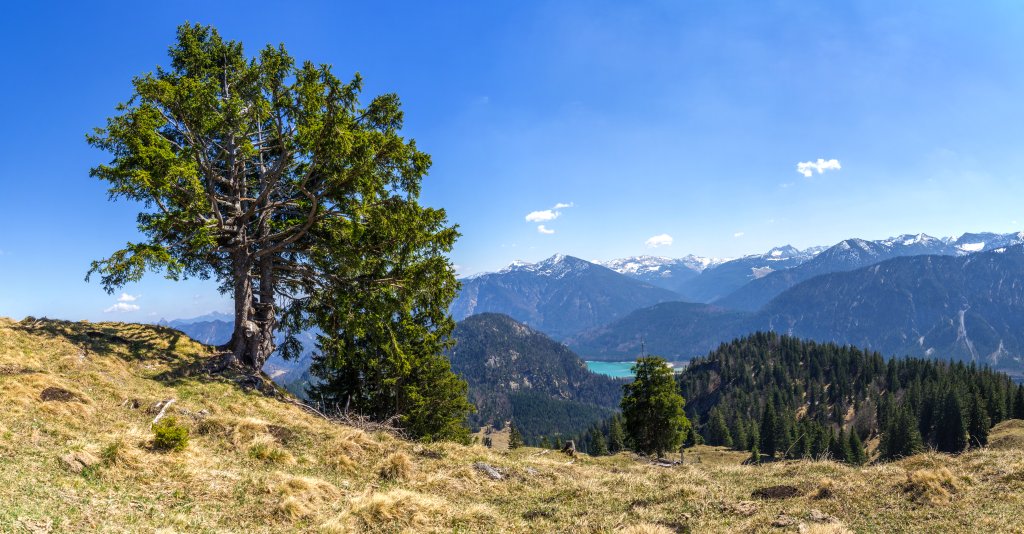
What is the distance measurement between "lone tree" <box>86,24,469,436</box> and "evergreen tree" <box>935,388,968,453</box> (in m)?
126

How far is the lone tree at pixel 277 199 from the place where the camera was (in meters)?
18.5

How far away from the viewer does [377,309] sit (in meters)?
22.7

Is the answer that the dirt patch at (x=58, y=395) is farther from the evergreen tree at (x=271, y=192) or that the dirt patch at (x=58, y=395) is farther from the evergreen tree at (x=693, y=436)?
the evergreen tree at (x=693, y=436)

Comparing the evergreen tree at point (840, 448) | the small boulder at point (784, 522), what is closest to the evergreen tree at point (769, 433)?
the evergreen tree at point (840, 448)

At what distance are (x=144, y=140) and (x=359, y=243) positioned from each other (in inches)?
369

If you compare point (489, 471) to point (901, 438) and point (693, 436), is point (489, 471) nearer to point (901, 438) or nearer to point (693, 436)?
point (693, 436)

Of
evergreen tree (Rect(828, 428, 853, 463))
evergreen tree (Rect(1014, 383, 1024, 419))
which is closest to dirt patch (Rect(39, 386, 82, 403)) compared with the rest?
evergreen tree (Rect(828, 428, 853, 463))

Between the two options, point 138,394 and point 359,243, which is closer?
point 138,394

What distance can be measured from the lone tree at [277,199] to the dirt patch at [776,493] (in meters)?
16.2

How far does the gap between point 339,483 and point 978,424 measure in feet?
435

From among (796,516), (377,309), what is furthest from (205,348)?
(796,516)

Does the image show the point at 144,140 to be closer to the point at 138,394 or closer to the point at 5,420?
the point at 138,394

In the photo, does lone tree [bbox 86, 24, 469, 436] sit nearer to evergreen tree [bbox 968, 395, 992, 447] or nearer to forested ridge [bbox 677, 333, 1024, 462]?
forested ridge [bbox 677, 333, 1024, 462]

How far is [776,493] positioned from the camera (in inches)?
490
